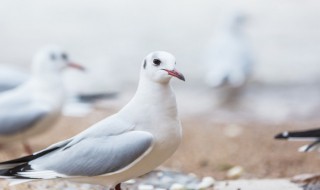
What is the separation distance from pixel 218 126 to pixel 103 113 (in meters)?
0.77

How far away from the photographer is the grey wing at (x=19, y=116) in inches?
157

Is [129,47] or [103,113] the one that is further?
[129,47]

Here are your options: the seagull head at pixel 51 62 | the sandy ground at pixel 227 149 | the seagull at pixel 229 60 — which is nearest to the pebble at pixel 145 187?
the sandy ground at pixel 227 149

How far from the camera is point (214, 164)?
13.5 ft

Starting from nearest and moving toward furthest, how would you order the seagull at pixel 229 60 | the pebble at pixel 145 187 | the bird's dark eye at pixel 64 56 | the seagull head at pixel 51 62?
the pebble at pixel 145 187 < the seagull head at pixel 51 62 < the bird's dark eye at pixel 64 56 < the seagull at pixel 229 60

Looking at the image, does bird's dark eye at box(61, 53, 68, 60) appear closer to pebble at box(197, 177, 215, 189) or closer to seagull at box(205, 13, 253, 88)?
pebble at box(197, 177, 215, 189)

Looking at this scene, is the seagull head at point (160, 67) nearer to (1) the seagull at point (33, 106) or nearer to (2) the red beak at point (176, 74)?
(2) the red beak at point (176, 74)

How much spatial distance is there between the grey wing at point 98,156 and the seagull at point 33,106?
1406 mm

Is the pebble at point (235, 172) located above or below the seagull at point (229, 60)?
below

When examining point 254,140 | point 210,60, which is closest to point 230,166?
point 254,140

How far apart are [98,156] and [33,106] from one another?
150cm

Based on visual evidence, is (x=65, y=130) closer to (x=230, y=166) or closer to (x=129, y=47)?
(x=230, y=166)

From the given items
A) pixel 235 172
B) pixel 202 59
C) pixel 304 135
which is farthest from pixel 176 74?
pixel 202 59

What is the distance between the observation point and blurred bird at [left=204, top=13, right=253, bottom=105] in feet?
19.5
